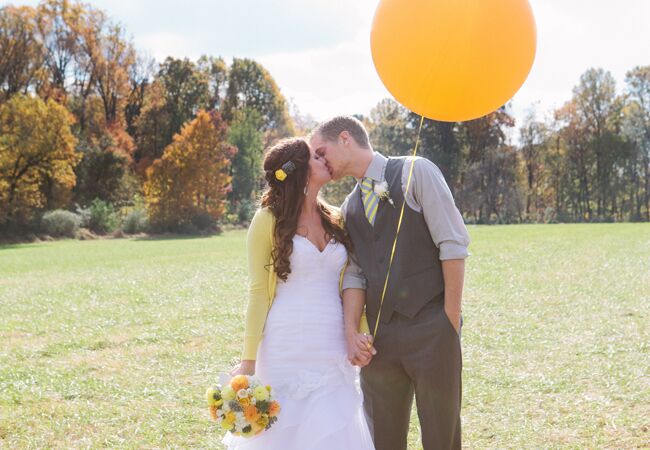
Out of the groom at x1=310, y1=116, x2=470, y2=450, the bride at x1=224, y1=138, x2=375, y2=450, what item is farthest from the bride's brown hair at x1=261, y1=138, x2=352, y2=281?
the groom at x1=310, y1=116, x2=470, y2=450

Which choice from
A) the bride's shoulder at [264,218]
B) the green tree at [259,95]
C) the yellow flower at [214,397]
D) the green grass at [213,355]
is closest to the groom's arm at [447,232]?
the bride's shoulder at [264,218]

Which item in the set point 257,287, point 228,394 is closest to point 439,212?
point 257,287

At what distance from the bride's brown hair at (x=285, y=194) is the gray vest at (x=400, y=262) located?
0.21 metres

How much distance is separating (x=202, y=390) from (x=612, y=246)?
63.7 feet

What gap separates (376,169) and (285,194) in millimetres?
523

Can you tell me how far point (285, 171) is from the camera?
3.39 metres

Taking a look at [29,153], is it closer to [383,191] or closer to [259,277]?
[259,277]

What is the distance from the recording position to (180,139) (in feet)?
128

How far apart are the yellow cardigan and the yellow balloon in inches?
43.5

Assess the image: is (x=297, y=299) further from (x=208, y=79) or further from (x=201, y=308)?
(x=208, y=79)

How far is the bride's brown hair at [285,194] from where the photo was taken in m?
3.33

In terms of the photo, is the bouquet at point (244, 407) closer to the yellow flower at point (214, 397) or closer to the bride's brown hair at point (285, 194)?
the yellow flower at point (214, 397)

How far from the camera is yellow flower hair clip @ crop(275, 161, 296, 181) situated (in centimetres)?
337

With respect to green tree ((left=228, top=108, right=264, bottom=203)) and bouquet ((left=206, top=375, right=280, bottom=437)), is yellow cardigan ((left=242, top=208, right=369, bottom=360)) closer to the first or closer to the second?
bouquet ((left=206, top=375, right=280, bottom=437))
